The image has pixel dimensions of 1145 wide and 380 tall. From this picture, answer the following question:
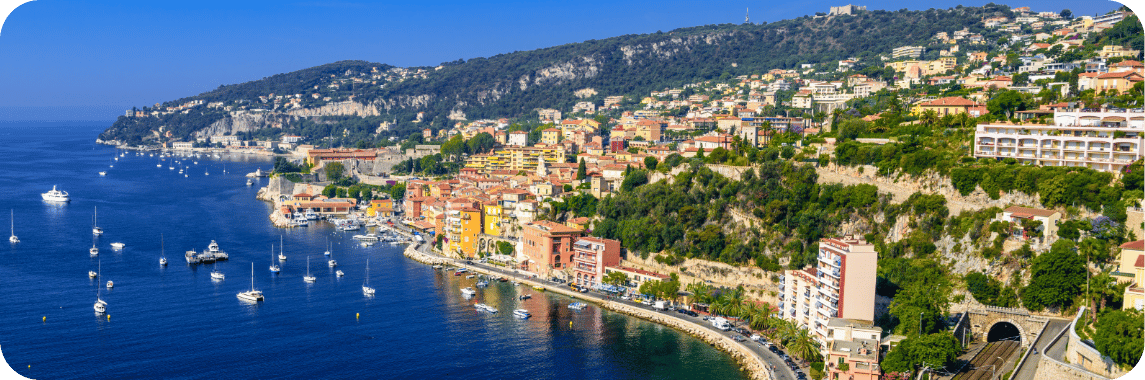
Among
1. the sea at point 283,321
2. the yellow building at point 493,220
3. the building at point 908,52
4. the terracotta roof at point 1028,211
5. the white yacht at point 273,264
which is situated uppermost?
the building at point 908,52

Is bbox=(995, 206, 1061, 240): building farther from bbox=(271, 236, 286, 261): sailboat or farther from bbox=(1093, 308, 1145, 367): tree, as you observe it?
bbox=(271, 236, 286, 261): sailboat

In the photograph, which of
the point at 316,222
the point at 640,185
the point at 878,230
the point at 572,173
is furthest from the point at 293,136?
the point at 878,230

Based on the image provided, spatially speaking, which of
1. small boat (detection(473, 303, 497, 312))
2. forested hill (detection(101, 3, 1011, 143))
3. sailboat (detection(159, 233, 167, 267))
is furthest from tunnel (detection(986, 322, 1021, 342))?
forested hill (detection(101, 3, 1011, 143))

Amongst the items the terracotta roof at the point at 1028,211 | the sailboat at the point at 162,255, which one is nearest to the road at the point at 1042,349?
the terracotta roof at the point at 1028,211

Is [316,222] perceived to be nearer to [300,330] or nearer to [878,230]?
[300,330]

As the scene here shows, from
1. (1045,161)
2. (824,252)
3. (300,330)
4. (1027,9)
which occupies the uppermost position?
(1027,9)

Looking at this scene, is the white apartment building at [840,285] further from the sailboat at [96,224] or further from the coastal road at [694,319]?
the sailboat at [96,224]

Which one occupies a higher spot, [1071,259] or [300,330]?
[1071,259]

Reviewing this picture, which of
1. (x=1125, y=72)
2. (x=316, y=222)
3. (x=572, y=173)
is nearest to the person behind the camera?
(x=1125, y=72)
